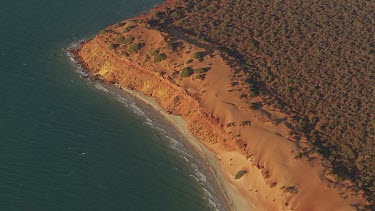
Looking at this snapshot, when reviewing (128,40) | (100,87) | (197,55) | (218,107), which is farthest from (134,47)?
(218,107)

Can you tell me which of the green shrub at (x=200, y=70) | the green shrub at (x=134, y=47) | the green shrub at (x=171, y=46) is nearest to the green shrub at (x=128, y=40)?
the green shrub at (x=134, y=47)

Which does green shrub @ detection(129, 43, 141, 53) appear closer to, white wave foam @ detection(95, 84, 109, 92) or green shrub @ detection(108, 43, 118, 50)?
green shrub @ detection(108, 43, 118, 50)

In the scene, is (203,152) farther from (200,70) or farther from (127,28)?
(127,28)

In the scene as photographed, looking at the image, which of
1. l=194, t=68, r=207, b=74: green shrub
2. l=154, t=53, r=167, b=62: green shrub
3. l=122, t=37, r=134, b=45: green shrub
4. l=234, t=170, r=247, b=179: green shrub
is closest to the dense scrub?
l=122, t=37, r=134, b=45: green shrub

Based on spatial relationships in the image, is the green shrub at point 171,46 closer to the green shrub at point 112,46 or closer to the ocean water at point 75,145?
the green shrub at point 112,46

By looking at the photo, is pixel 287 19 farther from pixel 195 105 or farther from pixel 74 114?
pixel 74 114

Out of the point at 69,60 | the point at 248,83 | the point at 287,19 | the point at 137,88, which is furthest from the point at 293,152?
the point at 69,60
